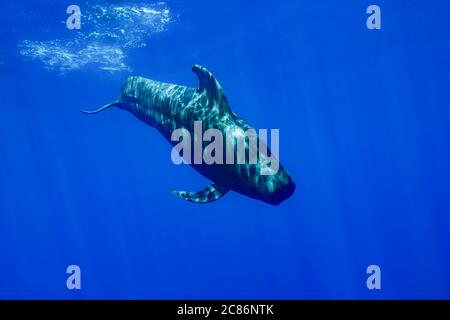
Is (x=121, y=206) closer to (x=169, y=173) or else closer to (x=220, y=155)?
(x=169, y=173)

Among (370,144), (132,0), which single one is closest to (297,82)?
(132,0)

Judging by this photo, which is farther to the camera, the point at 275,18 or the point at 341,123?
the point at 341,123

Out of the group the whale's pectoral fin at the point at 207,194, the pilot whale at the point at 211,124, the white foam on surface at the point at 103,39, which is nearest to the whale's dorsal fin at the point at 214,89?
the pilot whale at the point at 211,124

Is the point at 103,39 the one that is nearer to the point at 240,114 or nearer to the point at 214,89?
the point at 214,89

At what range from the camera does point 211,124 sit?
337 inches

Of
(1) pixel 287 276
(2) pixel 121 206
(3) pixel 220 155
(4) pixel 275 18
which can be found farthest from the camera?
(2) pixel 121 206

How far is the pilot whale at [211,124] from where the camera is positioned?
7270 millimetres

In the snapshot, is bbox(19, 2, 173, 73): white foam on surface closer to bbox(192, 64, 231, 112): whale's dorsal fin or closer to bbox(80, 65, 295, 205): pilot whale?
bbox(80, 65, 295, 205): pilot whale

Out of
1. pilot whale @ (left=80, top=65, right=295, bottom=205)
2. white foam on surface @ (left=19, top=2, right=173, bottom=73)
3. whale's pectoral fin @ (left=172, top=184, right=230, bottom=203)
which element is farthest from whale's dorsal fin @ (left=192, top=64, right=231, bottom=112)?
white foam on surface @ (left=19, top=2, right=173, bottom=73)

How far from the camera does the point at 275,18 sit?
2555cm

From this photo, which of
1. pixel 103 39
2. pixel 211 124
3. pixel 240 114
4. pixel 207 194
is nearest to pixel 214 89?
pixel 211 124

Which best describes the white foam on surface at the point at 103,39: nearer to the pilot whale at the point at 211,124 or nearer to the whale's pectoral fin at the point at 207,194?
the pilot whale at the point at 211,124

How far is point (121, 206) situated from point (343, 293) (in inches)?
2408

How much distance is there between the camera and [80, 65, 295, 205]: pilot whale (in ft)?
23.9
